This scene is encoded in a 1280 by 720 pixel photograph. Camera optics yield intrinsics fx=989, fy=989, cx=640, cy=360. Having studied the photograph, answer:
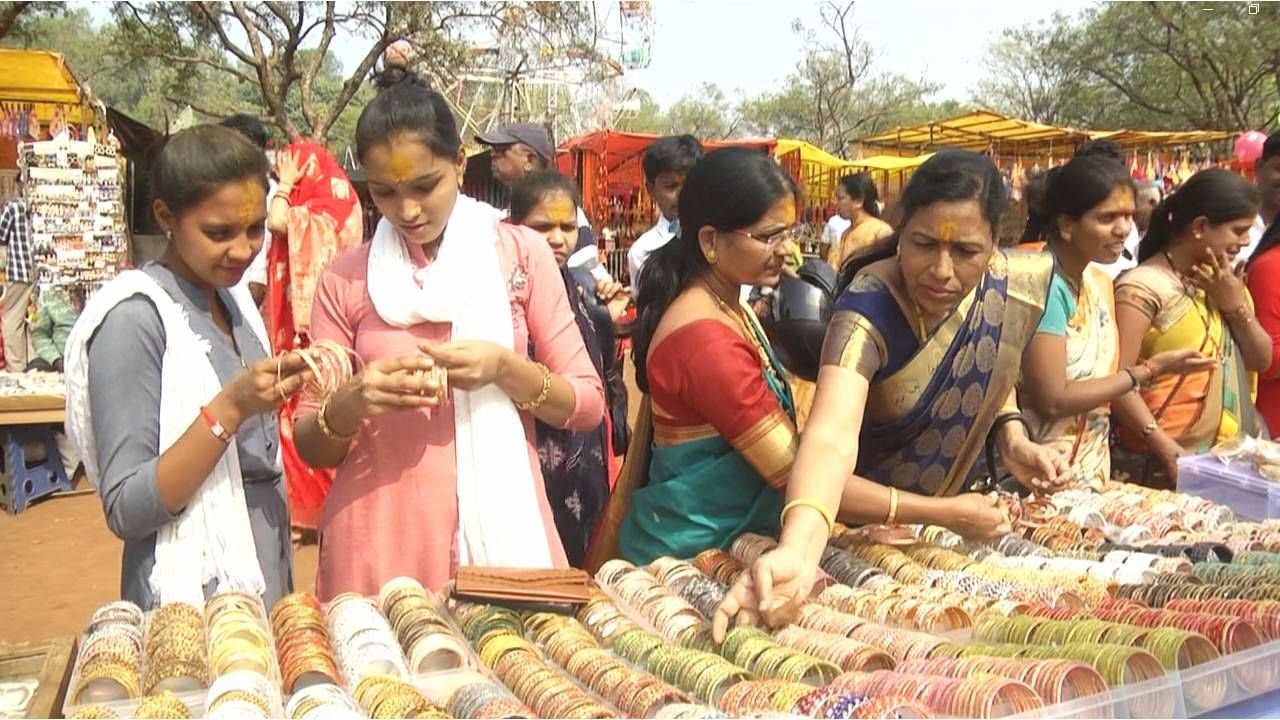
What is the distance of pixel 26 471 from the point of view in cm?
629

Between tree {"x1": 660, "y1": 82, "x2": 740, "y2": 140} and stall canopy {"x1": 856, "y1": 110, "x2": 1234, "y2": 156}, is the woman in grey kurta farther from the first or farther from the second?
tree {"x1": 660, "y1": 82, "x2": 740, "y2": 140}

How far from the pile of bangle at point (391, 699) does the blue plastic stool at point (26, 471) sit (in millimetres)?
5941

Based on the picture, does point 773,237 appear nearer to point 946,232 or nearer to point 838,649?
point 946,232

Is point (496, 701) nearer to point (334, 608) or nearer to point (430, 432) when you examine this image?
point (334, 608)

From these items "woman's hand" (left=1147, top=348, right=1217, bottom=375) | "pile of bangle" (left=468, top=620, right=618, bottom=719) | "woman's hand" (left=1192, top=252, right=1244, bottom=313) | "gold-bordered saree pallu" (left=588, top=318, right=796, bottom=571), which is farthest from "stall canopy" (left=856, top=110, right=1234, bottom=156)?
"pile of bangle" (left=468, top=620, right=618, bottom=719)

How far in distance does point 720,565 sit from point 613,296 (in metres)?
1.83

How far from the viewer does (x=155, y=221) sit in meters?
1.95

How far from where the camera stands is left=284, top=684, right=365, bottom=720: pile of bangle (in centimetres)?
127

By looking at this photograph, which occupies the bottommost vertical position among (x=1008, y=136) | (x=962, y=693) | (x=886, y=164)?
(x=962, y=693)

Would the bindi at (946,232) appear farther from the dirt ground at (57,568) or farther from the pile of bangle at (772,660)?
the dirt ground at (57,568)

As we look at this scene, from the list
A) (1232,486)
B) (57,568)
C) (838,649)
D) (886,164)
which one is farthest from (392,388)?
(886,164)

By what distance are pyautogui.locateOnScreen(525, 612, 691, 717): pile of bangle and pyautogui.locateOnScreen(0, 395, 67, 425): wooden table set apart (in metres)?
5.51

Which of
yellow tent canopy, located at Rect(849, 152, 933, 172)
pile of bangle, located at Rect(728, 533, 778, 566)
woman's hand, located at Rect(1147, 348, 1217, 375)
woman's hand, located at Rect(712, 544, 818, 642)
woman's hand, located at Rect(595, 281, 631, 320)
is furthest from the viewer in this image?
yellow tent canopy, located at Rect(849, 152, 933, 172)

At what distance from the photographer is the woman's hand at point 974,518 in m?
2.01
